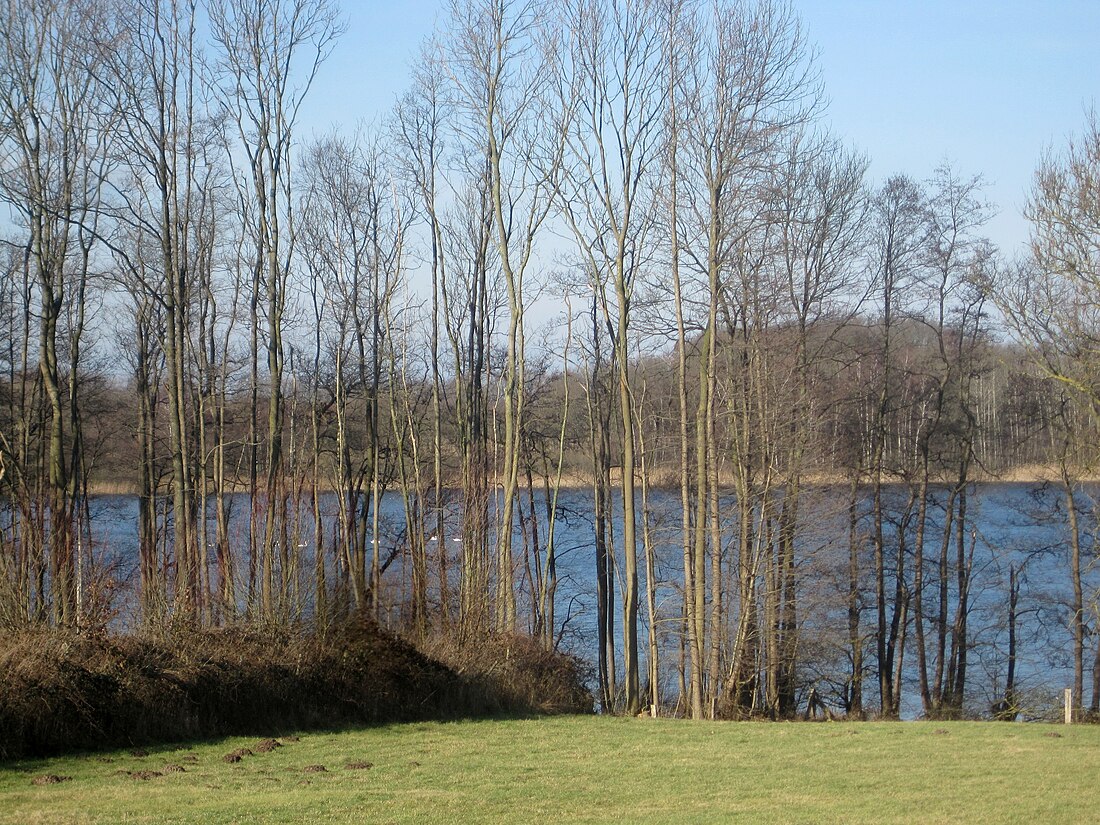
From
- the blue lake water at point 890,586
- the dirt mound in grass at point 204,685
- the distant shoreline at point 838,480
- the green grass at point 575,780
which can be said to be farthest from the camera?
the distant shoreline at point 838,480

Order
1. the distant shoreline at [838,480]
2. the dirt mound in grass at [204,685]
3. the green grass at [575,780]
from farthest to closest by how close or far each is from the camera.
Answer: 1. the distant shoreline at [838,480]
2. the dirt mound in grass at [204,685]
3. the green grass at [575,780]

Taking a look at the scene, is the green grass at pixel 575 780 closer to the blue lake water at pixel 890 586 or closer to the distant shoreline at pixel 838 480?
the blue lake water at pixel 890 586

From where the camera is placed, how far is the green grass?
23.0 ft

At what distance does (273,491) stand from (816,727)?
847 cm

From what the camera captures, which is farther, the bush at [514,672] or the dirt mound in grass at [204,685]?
the bush at [514,672]

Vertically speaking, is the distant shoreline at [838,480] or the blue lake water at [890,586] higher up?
the distant shoreline at [838,480]

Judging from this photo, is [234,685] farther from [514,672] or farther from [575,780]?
[514,672]

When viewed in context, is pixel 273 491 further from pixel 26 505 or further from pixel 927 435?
pixel 927 435

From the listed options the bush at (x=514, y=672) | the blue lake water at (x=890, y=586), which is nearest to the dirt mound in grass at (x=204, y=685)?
the bush at (x=514, y=672)

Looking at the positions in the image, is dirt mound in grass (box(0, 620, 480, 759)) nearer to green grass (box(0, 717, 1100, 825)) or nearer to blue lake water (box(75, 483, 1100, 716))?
green grass (box(0, 717, 1100, 825))

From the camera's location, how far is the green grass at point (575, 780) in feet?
23.0

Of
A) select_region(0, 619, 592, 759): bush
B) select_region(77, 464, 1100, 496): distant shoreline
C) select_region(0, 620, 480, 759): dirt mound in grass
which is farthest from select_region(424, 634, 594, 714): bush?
select_region(77, 464, 1100, 496): distant shoreline

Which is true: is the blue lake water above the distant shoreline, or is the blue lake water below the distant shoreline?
below

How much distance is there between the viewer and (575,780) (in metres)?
8.73
